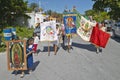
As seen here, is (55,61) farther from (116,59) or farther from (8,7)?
(8,7)

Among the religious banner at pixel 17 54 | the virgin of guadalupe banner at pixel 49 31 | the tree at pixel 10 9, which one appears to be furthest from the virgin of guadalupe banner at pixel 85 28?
the tree at pixel 10 9

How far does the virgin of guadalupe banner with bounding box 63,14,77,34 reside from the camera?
15.6 m

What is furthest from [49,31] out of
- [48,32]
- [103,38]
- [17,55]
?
[17,55]

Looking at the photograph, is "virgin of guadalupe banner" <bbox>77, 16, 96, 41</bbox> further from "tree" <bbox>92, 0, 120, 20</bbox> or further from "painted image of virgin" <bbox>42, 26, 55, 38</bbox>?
"tree" <bbox>92, 0, 120, 20</bbox>

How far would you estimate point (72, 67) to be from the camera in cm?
1096

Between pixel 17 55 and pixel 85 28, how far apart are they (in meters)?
7.39

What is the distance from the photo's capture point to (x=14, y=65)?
9.52m

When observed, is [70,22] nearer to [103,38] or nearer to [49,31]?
[49,31]

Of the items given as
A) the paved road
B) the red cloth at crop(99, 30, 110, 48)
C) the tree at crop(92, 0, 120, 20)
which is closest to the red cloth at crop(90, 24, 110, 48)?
the red cloth at crop(99, 30, 110, 48)

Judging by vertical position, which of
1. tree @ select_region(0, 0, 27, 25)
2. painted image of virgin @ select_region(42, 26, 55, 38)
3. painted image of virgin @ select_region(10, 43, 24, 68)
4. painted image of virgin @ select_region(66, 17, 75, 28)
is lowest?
painted image of virgin @ select_region(10, 43, 24, 68)

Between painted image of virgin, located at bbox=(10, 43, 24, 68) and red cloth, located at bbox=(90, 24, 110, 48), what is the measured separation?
272 inches

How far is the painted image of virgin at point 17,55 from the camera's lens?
9.38 metres

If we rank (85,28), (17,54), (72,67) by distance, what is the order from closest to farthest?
1. (17,54)
2. (72,67)
3. (85,28)

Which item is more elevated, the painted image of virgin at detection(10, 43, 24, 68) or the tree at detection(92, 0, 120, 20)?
the tree at detection(92, 0, 120, 20)
